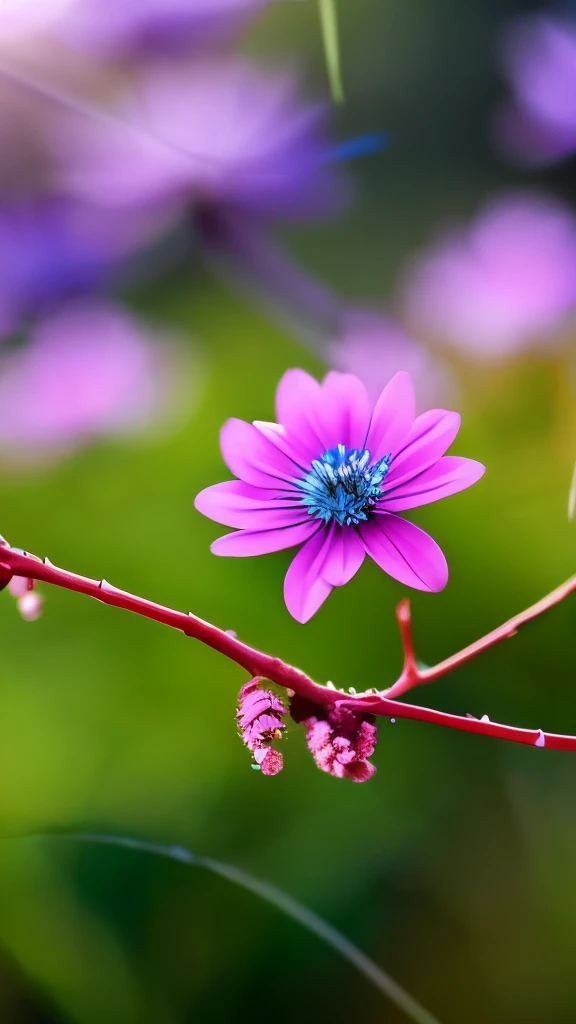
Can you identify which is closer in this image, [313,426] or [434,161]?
[313,426]

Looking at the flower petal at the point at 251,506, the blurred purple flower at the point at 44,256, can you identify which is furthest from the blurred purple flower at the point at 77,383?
the flower petal at the point at 251,506

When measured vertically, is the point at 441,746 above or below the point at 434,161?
below

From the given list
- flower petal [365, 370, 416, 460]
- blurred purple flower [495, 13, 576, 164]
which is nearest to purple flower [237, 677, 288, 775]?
flower petal [365, 370, 416, 460]

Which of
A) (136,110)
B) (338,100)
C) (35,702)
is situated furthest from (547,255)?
(35,702)

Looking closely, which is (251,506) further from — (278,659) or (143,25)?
(143,25)

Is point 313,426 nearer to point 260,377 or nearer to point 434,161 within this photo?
point 260,377

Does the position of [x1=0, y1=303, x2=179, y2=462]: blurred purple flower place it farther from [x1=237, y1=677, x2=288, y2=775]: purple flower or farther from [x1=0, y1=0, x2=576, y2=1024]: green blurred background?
[x1=237, y1=677, x2=288, y2=775]: purple flower
